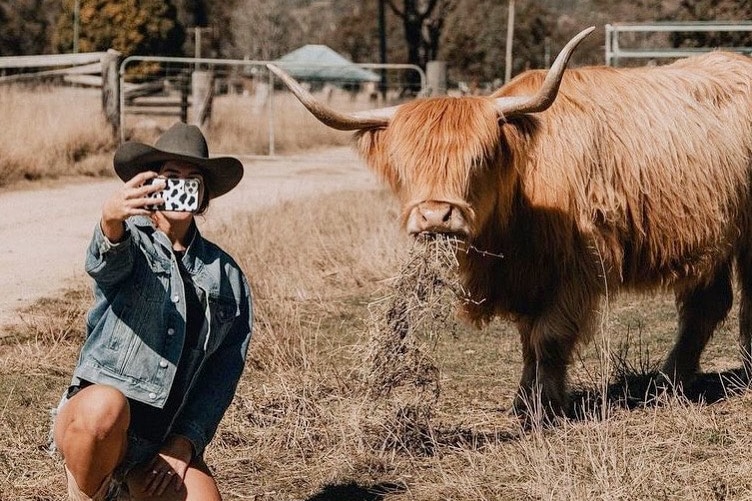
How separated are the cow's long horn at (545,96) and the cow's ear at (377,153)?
0.58m

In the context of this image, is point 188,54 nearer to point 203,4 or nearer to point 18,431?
point 203,4

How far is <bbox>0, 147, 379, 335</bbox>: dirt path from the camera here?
343 inches

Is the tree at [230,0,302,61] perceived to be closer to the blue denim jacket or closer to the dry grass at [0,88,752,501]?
the dry grass at [0,88,752,501]

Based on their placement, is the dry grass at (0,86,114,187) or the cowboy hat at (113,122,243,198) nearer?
the cowboy hat at (113,122,243,198)

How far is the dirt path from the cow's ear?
282 centimetres

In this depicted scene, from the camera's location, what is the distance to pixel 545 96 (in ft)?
17.8

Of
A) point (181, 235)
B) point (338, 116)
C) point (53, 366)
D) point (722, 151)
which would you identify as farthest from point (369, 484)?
point (722, 151)

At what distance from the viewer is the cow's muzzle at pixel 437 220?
16.2ft

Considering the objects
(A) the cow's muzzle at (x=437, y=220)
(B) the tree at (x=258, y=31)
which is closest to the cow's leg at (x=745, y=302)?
(A) the cow's muzzle at (x=437, y=220)

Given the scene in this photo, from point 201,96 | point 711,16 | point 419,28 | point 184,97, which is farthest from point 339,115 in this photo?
point 419,28

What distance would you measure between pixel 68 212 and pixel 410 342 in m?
8.12

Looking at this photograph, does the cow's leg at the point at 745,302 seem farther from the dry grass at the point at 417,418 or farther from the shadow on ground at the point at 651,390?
the dry grass at the point at 417,418

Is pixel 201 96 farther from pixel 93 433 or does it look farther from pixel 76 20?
pixel 76 20

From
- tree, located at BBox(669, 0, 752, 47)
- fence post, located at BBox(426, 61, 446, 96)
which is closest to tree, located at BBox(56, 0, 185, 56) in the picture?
tree, located at BBox(669, 0, 752, 47)
